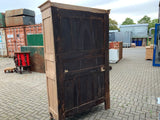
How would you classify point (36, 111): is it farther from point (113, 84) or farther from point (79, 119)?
point (113, 84)

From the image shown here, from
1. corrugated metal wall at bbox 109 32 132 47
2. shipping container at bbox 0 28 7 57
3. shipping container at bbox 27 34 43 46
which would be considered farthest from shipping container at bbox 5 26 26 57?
corrugated metal wall at bbox 109 32 132 47

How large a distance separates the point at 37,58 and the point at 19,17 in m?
7.08

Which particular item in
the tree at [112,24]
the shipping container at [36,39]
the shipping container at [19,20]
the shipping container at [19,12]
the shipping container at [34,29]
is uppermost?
the tree at [112,24]

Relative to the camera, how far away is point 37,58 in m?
8.48

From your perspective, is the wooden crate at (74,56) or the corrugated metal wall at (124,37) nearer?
the wooden crate at (74,56)

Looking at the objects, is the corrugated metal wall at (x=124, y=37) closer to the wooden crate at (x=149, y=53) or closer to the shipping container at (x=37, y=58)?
the wooden crate at (x=149, y=53)

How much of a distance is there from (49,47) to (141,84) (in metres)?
4.72

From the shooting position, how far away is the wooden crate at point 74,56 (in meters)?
2.90

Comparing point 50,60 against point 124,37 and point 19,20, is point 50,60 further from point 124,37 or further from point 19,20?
point 124,37

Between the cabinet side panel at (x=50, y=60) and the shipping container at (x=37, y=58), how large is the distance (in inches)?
204

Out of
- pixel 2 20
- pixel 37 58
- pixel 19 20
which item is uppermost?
pixel 2 20

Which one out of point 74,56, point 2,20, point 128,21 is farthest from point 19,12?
point 128,21

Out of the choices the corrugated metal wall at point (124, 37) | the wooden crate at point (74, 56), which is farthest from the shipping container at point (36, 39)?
the corrugated metal wall at point (124, 37)

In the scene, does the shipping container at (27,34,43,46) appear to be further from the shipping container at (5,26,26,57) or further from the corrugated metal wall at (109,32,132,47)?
the corrugated metal wall at (109,32,132,47)
